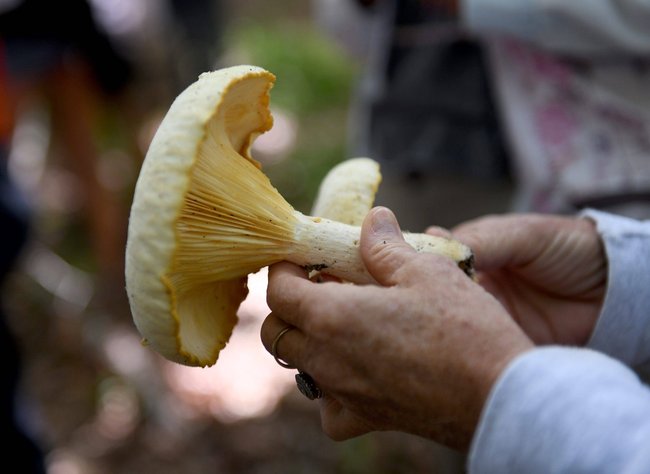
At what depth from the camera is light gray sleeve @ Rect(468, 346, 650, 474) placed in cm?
89

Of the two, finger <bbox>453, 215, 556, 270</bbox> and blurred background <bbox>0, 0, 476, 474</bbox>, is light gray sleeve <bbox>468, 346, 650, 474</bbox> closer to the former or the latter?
finger <bbox>453, 215, 556, 270</bbox>

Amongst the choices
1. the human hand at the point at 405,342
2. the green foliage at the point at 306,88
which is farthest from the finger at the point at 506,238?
the green foliage at the point at 306,88

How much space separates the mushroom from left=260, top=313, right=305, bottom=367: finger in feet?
0.45

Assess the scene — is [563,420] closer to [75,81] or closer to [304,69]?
[75,81]

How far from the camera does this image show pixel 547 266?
5.24ft

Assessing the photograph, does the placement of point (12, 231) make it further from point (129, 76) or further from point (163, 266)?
point (129, 76)

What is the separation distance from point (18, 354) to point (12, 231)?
1.54ft

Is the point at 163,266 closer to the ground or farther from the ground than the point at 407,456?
farther from the ground

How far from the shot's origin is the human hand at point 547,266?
153 centimetres

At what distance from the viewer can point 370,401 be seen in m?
1.13

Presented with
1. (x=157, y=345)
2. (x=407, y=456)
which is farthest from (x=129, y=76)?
(x=157, y=345)

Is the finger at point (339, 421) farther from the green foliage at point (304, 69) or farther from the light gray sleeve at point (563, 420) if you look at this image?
the green foliage at point (304, 69)

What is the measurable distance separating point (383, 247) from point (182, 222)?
1.26 ft

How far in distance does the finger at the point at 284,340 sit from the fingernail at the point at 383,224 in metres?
0.25
